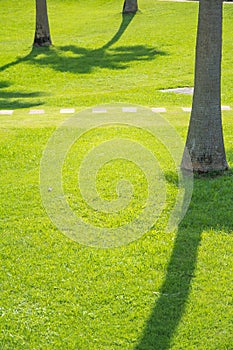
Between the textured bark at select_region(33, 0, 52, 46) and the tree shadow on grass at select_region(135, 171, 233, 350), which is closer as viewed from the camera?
the tree shadow on grass at select_region(135, 171, 233, 350)

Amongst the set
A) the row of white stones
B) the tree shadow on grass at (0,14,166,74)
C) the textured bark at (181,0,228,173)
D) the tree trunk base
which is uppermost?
the textured bark at (181,0,228,173)

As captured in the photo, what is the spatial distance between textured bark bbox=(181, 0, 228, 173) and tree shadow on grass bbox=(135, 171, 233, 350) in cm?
28

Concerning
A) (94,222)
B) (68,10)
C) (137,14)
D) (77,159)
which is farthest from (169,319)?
(68,10)

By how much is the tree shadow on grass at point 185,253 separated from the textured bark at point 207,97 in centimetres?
28

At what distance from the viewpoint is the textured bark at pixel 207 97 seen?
22.8 ft

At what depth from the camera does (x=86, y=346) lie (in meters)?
4.34

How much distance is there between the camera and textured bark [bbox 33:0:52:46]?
20.1m

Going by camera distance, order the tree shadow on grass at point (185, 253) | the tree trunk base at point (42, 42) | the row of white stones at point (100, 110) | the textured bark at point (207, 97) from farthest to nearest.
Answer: the tree trunk base at point (42, 42) < the row of white stones at point (100, 110) < the textured bark at point (207, 97) < the tree shadow on grass at point (185, 253)

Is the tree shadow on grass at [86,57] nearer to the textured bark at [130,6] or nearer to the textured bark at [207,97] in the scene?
the textured bark at [130,6]

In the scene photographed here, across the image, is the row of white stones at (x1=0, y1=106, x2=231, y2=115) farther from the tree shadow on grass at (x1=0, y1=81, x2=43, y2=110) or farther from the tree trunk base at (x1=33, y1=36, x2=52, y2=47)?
the tree trunk base at (x1=33, y1=36, x2=52, y2=47)

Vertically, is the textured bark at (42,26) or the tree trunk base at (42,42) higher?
the textured bark at (42,26)

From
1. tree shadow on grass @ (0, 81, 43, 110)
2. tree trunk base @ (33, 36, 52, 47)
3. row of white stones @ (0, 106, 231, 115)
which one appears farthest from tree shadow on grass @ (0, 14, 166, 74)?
row of white stones @ (0, 106, 231, 115)

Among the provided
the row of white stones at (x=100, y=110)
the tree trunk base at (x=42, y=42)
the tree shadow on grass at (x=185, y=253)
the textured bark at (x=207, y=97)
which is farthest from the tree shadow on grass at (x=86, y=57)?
the tree shadow on grass at (x=185, y=253)

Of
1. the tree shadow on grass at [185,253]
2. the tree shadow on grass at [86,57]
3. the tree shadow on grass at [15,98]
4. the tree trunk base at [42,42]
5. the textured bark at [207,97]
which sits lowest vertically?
the tree shadow on grass at [86,57]
